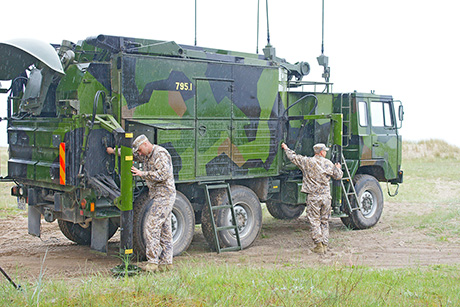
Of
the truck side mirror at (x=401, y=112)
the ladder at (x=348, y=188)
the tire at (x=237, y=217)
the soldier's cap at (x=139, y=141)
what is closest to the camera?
the soldier's cap at (x=139, y=141)

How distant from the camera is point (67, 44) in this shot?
9133mm

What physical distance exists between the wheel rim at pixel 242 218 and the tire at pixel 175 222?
1.00 meters

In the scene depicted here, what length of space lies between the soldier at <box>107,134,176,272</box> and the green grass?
433mm

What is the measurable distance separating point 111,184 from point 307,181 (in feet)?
11.7

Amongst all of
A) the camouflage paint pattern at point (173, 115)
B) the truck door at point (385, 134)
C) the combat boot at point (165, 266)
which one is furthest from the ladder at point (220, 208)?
the truck door at point (385, 134)

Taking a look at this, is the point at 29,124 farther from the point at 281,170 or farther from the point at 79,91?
the point at 281,170

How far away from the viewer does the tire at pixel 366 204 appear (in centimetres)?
1175

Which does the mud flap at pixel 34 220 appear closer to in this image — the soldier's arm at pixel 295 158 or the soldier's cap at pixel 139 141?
the soldier's cap at pixel 139 141

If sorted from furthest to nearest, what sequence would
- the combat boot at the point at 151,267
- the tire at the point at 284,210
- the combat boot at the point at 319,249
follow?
the tire at the point at 284,210, the combat boot at the point at 319,249, the combat boot at the point at 151,267

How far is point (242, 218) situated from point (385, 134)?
14.6 ft

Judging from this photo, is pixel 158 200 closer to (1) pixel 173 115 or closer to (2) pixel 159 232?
(2) pixel 159 232

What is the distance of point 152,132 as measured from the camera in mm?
8477

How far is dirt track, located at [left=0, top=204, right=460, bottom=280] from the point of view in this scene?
26.7 ft

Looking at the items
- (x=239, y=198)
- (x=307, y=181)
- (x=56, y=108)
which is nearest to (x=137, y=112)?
(x=56, y=108)
